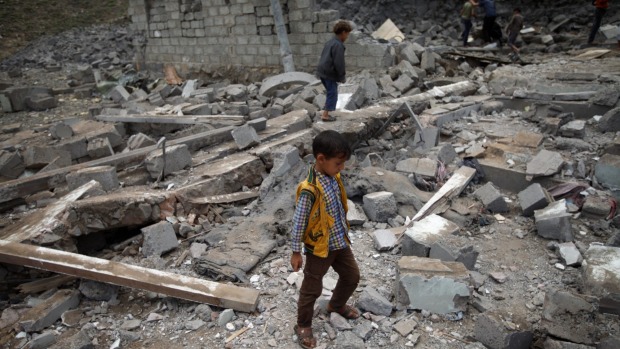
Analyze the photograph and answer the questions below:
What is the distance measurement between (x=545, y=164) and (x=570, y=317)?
273 cm

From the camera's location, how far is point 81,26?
22.6 metres

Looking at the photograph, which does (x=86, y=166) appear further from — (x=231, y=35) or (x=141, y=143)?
(x=231, y=35)

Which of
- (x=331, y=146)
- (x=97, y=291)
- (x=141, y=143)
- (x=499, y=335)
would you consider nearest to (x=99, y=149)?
(x=141, y=143)

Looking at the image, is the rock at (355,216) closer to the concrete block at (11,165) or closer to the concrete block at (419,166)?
the concrete block at (419,166)

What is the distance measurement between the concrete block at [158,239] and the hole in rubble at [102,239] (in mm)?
667

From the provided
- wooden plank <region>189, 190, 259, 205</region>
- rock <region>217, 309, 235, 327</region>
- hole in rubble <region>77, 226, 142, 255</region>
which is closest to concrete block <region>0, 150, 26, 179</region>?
hole in rubble <region>77, 226, 142, 255</region>

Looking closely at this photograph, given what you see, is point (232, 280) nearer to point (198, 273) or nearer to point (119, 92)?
point (198, 273)

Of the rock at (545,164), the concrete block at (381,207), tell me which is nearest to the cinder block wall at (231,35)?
the rock at (545,164)

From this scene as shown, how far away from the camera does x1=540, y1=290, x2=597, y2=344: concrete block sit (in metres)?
2.60

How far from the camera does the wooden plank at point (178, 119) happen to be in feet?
23.4

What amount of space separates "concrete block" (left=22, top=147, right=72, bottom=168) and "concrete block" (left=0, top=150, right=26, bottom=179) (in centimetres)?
9

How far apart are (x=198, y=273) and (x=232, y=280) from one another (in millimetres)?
389

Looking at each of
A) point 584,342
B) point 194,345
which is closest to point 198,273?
point 194,345

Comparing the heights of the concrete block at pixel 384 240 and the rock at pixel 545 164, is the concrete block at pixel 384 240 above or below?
below
